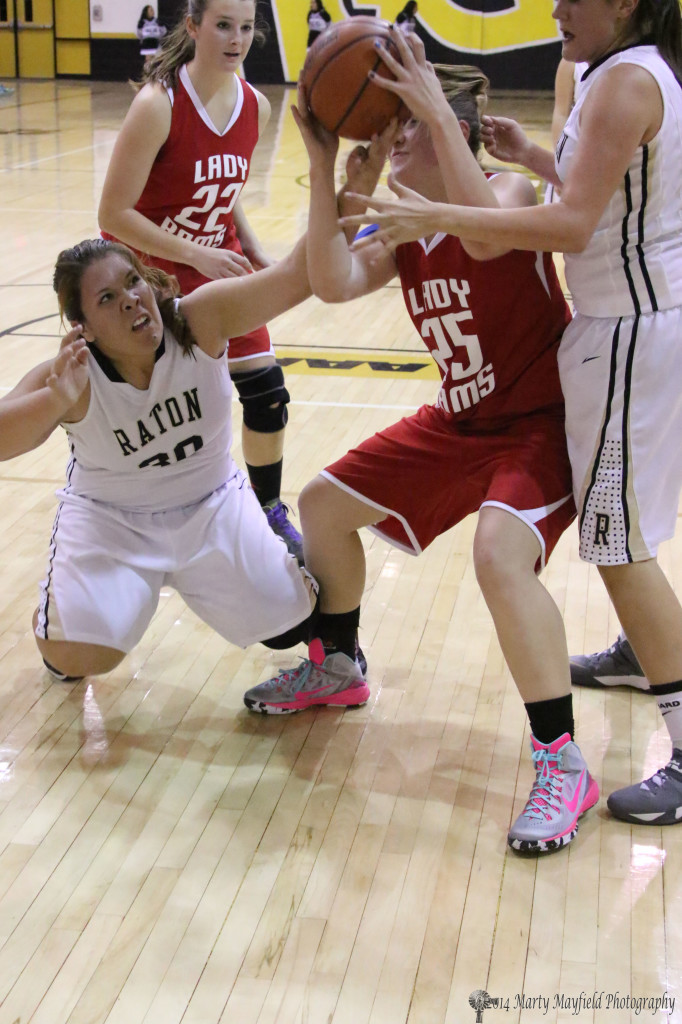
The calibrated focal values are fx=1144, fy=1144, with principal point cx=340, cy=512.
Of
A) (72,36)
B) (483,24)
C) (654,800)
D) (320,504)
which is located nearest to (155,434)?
(320,504)

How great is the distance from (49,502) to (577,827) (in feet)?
7.53

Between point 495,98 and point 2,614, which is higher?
point 2,614

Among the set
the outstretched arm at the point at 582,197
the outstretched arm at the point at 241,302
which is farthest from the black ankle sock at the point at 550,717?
the outstretched arm at the point at 241,302

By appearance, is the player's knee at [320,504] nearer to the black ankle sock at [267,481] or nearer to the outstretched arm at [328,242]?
the outstretched arm at [328,242]

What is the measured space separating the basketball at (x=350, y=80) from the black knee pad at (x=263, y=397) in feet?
4.78

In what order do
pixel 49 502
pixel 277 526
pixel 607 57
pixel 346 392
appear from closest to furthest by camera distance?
pixel 607 57 → pixel 277 526 → pixel 49 502 → pixel 346 392

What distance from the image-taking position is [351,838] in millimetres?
2340

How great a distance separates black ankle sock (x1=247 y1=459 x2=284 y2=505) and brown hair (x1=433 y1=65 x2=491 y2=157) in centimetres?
155

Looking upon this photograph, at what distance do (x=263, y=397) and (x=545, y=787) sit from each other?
1724mm

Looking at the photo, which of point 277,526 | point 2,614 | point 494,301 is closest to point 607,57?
point 494,301

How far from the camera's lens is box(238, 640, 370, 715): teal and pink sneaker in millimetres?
2789

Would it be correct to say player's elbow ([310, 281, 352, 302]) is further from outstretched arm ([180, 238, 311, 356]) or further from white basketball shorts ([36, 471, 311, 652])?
white basketball shorts ([36, 471, 311, 652])

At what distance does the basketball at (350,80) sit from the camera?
2098mm

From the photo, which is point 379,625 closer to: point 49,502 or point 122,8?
point 49,502
